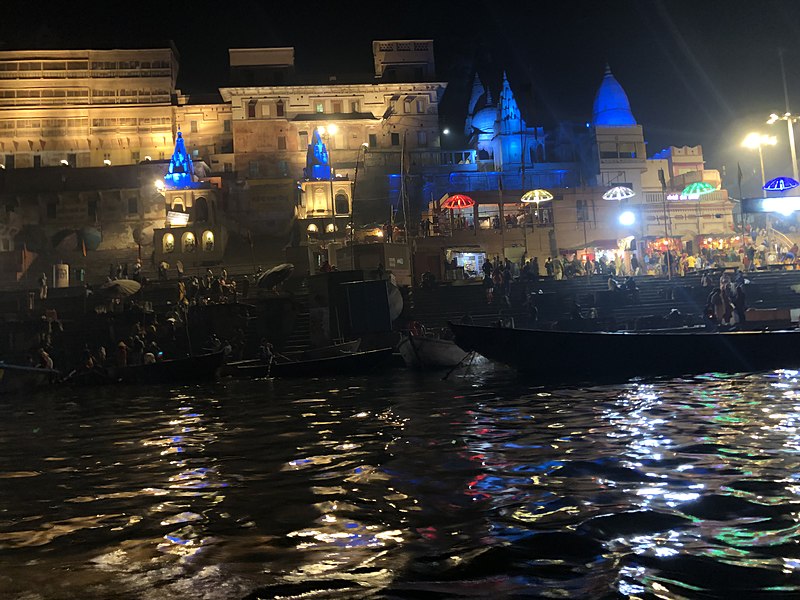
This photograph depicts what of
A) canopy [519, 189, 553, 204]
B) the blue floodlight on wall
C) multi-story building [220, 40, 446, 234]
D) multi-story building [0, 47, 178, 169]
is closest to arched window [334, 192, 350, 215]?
multi-story building [220, 40, 446, 234]

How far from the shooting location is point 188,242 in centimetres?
4928

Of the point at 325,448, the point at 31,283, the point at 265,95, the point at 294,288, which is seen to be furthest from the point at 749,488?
the point at 265,95

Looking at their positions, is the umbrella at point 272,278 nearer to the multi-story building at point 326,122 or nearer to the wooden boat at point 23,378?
the wooden boat at point 23,378

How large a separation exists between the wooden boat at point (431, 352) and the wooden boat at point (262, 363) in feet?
9.96

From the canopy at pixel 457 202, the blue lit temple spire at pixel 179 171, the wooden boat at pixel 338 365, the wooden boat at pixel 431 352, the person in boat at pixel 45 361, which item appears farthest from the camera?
the blue lit temple spire at pixel 179 171

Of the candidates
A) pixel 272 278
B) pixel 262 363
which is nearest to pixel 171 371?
pixel 262 363

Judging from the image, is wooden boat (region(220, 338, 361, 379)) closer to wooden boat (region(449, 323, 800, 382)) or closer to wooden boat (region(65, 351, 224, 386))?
wooden boat (region(65, 351, 224, 386))

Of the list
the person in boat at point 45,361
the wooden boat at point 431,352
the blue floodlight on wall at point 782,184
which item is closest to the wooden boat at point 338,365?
the wooden boat at point 431,352

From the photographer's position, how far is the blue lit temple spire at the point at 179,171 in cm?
5214

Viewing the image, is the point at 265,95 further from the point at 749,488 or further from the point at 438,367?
the point at 749,488

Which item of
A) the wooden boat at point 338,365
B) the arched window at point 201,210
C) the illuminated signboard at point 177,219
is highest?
the arched window at point 201,210

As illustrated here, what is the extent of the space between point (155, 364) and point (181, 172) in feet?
113

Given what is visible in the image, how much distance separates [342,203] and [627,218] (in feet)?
77.3

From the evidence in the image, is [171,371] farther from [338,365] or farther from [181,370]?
[338,365]
